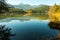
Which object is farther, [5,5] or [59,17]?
[59,17]

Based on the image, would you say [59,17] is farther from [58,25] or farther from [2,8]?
[2,8]

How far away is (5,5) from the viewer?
2116 cm

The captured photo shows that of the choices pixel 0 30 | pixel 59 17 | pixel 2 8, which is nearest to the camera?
pixel 2 8

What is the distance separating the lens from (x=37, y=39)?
22875mm

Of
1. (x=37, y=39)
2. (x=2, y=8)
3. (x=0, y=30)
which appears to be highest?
(x=2, y=8)

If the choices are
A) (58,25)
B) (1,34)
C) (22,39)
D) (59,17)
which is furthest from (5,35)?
(59,17)

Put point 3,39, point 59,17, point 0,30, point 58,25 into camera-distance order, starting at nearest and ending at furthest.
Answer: point 3,39, point 0,30, point 58,25, point 59,17

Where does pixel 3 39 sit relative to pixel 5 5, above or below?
below

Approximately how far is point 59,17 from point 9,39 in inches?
1071

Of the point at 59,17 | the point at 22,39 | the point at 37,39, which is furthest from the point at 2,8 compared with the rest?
the point at 59,17

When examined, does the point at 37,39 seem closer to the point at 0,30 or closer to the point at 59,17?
the point at 0,30

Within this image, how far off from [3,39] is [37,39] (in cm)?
563

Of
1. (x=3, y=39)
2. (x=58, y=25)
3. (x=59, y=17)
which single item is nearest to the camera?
(x=3, y=39)

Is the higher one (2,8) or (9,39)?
(2,8)
